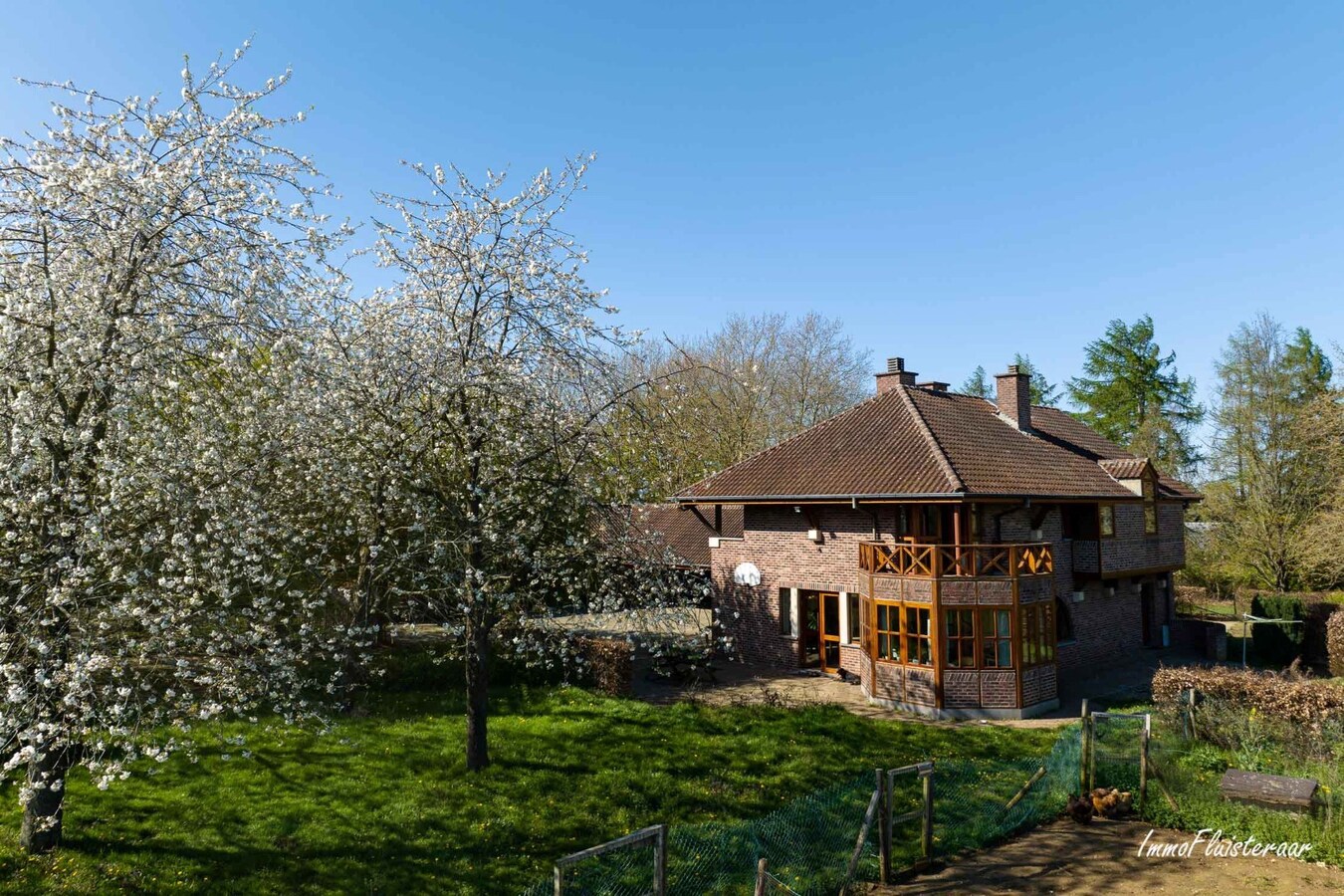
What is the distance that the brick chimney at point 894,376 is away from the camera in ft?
74.6

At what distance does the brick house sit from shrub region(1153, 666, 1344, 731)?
2.35 m

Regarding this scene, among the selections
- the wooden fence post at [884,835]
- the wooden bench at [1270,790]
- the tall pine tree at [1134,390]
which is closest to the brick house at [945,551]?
the wooden bench at [1270,790]

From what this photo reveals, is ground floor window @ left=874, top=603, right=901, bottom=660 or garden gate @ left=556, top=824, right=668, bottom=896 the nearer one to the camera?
garden gate @ left=556, top=824, right=668, bottom=896

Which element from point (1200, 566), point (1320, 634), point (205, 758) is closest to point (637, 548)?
point (205, 758)

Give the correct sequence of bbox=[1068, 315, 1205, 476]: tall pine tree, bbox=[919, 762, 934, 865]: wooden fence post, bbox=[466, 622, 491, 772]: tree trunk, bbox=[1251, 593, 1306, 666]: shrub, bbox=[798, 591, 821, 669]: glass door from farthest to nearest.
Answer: bbox=[1068, 315, 1205, 476]: tall pine tree < bbox=[1251, 593, 1306, 666]: shrub < bbox=[798, 591, 821, 669]: glass door < bbox=[466, 622, 491, 772]: tree trunk < bbox=[919, 762, 934, 865]: wooden fence post

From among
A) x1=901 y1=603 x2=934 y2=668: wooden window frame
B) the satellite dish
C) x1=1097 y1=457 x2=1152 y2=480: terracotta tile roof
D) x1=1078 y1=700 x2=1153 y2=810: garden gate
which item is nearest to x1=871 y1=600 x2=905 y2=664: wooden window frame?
x1=901 y1=603 x2=934 y2=668: wooden window frame

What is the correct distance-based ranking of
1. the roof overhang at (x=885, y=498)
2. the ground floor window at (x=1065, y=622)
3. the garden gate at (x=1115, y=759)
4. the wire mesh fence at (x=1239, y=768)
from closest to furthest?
1. the wire mesh fence at (x=1239, y=768)
2. the garden gate at (x=1115, y=759)
3. the roof overhang at (x=885, y=498)
4. the ground floor window at (x=1065, y=622)

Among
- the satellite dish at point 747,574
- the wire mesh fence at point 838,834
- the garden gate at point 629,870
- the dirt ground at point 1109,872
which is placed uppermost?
the satellite dish at point 747,574

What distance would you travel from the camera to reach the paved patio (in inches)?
643

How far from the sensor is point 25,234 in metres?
8.74

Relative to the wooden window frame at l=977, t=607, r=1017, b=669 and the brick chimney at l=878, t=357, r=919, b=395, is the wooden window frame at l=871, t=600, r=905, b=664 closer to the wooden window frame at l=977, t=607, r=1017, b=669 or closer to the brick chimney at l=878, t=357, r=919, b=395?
the wooden window frame at l=977, t=607, r=1017, b=669

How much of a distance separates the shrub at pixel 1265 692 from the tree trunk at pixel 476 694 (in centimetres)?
1249

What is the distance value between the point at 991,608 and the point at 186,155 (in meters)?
15.5

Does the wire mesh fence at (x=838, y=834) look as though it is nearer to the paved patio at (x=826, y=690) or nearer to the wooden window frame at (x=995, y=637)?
the wooden window frame at (x=995, y=637)
